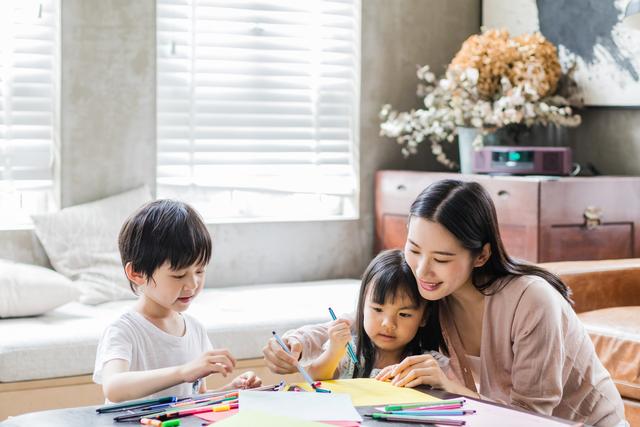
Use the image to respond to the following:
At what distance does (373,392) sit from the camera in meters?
1.67

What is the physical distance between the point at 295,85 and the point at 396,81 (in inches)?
21.5

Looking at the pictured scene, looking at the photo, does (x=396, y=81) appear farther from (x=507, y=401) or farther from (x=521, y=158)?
(x=507, y=401)

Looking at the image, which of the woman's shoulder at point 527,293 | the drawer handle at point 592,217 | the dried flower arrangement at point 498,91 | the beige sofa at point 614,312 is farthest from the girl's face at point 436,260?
the dried flower arrangement at point 498,91

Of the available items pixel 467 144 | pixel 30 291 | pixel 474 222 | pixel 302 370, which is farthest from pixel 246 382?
pixel 467 144

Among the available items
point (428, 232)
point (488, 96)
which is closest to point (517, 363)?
point (428, 232)

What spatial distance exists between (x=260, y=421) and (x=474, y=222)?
0.72 m

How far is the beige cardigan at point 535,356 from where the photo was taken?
6.21 ft

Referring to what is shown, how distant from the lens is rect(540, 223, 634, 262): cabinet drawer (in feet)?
12.3

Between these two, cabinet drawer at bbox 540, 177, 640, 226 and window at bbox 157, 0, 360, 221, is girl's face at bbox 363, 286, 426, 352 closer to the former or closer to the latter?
cabinet drawer at bbox 540, 177, 640, 226

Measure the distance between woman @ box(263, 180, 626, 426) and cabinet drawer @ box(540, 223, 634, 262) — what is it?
1718mm

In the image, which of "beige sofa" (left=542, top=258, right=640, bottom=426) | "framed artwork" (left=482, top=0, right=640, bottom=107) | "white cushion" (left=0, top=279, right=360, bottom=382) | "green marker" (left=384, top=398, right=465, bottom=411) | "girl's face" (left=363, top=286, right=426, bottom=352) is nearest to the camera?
"green marker" (left=384, top=398, right=465, bottom=411)

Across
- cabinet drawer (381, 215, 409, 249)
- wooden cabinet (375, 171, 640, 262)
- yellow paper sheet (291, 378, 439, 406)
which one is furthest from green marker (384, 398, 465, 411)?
cabinet drawer (381, 215, 409, 249)

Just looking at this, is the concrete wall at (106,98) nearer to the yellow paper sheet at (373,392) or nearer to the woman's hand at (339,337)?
the woman's hand at (339,337)

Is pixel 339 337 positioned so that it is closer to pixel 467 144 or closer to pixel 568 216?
pixel 568 216
